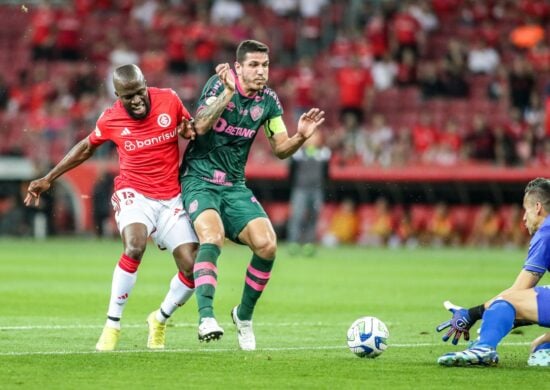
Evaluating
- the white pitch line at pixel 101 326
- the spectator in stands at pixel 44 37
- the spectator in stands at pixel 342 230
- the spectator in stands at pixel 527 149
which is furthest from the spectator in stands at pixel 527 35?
the white pitch line at pixel 101 326

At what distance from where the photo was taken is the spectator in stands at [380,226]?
27.5 metres

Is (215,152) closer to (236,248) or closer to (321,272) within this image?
(321,272)

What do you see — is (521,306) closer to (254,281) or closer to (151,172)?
(254,281)

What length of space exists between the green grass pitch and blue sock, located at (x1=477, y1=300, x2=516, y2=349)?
22 centimetres

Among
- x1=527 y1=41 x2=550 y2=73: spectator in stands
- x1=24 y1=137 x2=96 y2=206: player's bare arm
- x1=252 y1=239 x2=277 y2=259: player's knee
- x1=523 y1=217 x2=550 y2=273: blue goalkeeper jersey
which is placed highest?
x1=527 y1=41 x2=550 y2=73: spectator in stands

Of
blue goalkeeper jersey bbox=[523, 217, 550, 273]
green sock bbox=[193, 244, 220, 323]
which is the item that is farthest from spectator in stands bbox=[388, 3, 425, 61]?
blue goalkeeper jersey bbox=[523, 217, 550, 273]

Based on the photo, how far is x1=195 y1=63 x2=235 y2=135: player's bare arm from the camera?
32.1 feet

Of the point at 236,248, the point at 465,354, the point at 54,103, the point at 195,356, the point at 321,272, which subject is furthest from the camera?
the point at 54,103

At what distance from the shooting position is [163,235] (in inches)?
401

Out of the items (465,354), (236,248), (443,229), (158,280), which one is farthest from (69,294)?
(443,229)

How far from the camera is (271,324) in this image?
1223 centimetres

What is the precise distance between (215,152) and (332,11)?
2311 cm

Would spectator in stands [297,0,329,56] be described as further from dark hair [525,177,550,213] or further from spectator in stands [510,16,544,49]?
dark hair [525,177,550,213]

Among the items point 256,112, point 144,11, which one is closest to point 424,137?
point 144,11
